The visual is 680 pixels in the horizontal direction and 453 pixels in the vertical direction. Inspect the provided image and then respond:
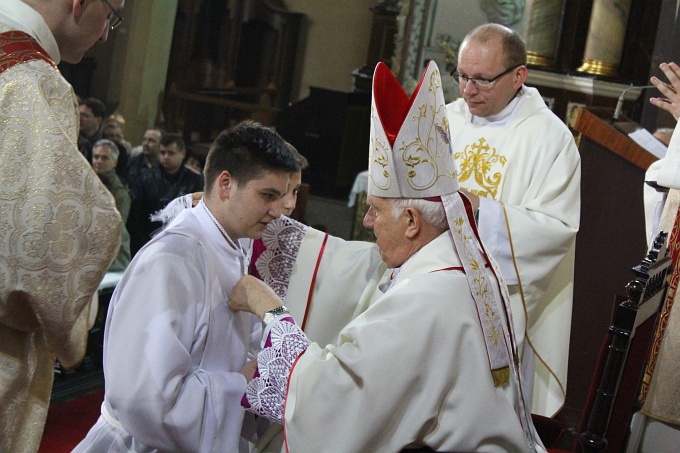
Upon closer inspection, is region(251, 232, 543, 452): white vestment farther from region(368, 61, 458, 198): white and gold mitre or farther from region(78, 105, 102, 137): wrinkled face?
region(78, 105, 102, 137): wrinkled face

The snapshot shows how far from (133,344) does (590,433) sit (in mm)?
1472

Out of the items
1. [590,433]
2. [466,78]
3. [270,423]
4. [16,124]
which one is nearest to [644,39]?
[466,78]

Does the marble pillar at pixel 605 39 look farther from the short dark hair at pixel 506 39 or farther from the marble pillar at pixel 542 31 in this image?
the short dark hair at pixel 506 39

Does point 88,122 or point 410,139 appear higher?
point 410,139

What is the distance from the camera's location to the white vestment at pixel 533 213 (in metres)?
3.50

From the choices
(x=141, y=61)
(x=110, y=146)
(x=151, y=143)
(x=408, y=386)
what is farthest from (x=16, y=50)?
(x=141, y=61)

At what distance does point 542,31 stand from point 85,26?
627cm

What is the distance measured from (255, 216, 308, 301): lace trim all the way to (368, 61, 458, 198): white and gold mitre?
74 centimetres

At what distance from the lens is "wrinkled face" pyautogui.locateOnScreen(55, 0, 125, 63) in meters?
2.05

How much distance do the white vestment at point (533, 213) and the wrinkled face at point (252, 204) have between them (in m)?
1.10

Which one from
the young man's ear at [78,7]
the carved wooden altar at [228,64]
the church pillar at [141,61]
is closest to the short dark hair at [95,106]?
the church pillar at [141,61]

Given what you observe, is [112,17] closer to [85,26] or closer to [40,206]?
[85,26]

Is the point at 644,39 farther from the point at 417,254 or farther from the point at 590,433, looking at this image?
the point at 417,254

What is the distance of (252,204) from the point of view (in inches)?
104
